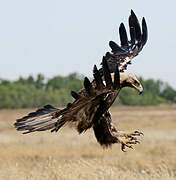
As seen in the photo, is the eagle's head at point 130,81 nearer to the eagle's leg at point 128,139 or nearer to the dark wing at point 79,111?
the dark wing at point 79,111

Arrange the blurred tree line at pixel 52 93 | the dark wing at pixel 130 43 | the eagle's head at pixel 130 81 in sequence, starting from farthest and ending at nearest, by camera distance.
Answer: the blurred tree line at pixel 52 93 → the dark wing at pixel 130 43 → the eagle's head at pixel 130 81

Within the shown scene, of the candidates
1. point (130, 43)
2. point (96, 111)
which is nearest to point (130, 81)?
point (96, 111)

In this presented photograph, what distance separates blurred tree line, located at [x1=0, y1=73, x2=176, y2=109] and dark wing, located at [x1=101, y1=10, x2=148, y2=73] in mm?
45110

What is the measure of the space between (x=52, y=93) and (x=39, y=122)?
70425 millimetres

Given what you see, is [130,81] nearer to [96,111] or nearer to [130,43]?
[96,111]

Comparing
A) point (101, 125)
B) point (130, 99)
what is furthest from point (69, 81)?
point (101, 125)

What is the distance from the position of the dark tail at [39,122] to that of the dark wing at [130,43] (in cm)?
135

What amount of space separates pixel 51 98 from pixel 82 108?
68.1 meters

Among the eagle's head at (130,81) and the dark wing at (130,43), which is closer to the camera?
the eagle's head at (130,81)

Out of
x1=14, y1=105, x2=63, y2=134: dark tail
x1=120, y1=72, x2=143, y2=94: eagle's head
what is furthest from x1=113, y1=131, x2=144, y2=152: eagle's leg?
x1=14, y1=105, x2=63, y2=134: dark tail

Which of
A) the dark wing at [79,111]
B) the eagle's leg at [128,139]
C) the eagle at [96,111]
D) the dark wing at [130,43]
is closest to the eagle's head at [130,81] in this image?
Answer: the eagle at [96,111]

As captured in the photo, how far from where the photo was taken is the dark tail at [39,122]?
257 inches

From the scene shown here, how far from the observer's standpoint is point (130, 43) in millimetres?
8156

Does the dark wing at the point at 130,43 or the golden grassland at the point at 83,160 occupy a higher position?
the dark wing at the point at 130,43
